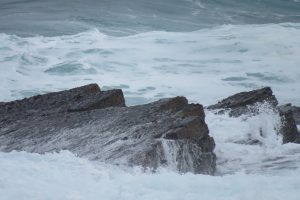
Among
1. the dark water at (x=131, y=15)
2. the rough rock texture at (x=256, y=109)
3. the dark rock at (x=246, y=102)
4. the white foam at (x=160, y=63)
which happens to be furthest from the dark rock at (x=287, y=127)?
the dark water at (x=131, y=15)

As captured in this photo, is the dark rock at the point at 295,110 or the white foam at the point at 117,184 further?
the dark rock at the point at 295,110

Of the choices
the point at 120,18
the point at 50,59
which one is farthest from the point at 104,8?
the point at 50,59

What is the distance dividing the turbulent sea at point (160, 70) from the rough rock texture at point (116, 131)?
1.03 feet

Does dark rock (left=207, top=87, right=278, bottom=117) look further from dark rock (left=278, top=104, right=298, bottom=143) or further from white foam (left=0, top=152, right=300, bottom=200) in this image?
white foam (left=0, top=152, right=300, bottom=200)

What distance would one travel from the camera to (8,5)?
29547 millimetres

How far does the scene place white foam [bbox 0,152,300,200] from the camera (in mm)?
4418

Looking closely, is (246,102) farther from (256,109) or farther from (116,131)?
(116,131)

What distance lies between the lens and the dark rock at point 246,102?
29.8ft

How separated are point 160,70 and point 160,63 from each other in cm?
105

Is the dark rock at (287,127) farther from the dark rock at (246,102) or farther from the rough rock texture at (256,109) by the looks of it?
the dark rock at (246,102)

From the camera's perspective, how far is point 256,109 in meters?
8.95

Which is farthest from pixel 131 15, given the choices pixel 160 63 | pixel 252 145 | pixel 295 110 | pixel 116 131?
pixel 116 131

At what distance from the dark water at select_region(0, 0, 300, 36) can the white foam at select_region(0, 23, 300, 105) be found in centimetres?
152

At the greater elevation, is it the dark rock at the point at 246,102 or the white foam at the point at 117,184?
the white foam at the point at 117,184
